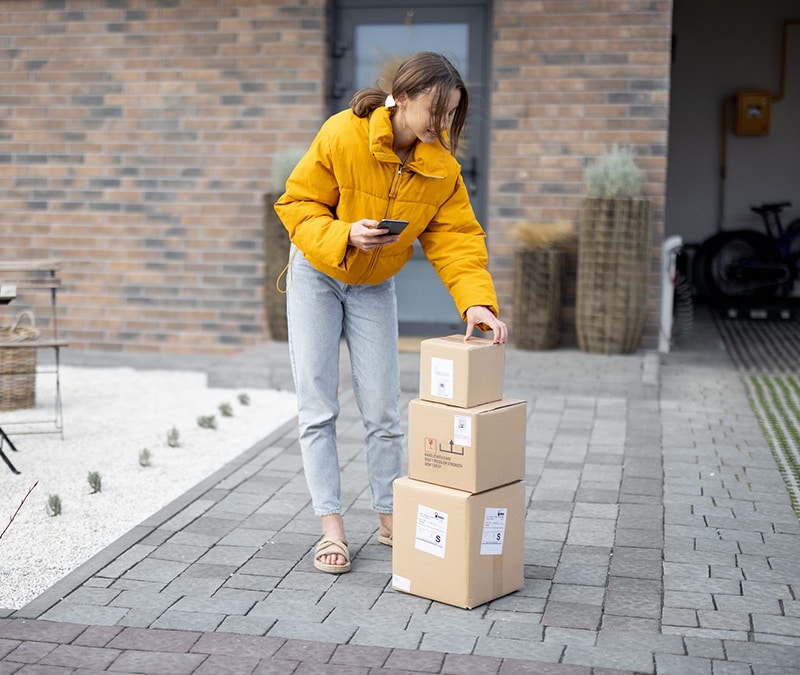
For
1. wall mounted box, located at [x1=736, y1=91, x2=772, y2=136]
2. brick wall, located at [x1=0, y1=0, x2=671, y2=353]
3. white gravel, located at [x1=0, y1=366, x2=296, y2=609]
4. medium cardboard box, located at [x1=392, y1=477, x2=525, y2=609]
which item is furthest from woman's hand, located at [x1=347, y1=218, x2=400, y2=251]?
wall mounted box, located at [x1=736, y1=91, x2=772, y2=136]

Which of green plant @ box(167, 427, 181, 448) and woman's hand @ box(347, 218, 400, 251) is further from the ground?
woman's hand @ box(347, 218, 400, 251)

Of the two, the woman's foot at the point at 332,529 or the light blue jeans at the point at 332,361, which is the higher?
the light blue jeans at the point at 332,361

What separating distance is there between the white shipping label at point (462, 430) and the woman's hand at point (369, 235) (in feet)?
1.85

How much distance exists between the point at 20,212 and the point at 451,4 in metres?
3.52

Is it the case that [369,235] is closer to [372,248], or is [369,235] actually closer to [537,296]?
[372,248]

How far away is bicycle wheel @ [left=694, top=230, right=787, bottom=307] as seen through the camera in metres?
10.9

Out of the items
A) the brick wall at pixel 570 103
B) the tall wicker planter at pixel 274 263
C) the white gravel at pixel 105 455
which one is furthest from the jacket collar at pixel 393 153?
the brick wall at pixel 570 103

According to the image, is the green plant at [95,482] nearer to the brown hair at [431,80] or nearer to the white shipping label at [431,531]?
the white shipping label at [431,531]

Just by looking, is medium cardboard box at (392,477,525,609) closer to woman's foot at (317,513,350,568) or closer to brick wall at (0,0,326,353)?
Answer: woman's foot at (317,513,350,568)

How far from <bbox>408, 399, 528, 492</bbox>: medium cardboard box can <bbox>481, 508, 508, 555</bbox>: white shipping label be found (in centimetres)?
9

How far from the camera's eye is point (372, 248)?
3.36 metres

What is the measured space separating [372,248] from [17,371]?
342cm

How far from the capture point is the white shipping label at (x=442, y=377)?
3.41 metres

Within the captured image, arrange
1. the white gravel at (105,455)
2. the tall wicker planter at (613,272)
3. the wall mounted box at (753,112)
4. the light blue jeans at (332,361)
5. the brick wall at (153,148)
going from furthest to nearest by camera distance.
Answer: the wall mounted box at (753,112) → the brick wall at (153,148) → the tall wicker planter at (613,272) → the white gravel at (105,455) → the light blue jeans at (332,361)
